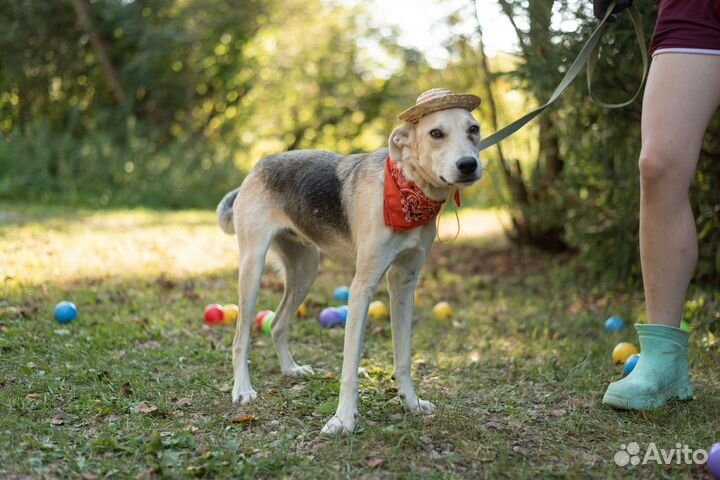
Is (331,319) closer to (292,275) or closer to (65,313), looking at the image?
(292,275)

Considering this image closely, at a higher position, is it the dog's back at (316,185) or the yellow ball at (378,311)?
the dog's back at (316,185)

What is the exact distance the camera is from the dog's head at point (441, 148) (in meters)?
3.36

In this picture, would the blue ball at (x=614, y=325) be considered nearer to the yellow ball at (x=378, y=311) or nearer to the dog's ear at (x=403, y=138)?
the yellow ball at (x=378, y=311)

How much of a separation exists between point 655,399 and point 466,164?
162 centimetres

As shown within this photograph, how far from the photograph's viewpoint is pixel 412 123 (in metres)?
3.61

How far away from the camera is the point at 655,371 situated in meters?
3.75

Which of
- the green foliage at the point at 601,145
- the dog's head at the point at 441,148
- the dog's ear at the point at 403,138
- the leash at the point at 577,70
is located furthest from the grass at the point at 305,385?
the leash at the point at 577,70

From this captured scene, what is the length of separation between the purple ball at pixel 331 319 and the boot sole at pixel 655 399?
244cm

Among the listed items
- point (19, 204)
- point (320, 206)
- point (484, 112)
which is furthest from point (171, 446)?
point (19, 204)

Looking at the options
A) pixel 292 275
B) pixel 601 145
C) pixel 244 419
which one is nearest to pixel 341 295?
pixel 292 275

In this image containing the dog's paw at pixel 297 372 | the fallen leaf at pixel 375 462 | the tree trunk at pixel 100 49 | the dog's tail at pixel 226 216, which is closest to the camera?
the fallen leaf at pixel 375 462

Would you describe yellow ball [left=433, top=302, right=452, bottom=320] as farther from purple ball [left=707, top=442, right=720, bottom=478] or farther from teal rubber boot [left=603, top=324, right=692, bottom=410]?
purple ball [left=707, top=442, right=720, bottom=478]

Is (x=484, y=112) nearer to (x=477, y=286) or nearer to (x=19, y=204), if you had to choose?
(x=477, y=286)

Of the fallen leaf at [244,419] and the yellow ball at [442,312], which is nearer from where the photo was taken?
the fallen leaf at [244,419]
